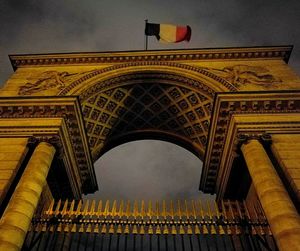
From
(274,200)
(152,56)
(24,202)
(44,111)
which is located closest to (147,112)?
(152,56)

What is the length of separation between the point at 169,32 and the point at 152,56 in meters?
3.33

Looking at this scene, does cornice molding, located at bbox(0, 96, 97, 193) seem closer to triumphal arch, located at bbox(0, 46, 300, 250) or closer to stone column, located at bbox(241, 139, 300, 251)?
triumphal arch, located at bbox(0, 46, 300, 250)

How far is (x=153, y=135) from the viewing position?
61.9 feet

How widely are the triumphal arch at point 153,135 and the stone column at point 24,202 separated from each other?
34 mm

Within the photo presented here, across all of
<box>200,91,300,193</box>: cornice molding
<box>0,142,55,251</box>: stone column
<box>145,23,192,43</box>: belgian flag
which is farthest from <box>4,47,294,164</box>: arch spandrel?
<box>0,142,55,251</box>: stone column

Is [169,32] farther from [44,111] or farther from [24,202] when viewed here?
[24,202]

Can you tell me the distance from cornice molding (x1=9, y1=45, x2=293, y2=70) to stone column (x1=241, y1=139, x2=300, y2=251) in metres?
6.84

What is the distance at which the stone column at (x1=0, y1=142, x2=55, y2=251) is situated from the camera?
27.6ft

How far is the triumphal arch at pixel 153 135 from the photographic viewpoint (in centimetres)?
923

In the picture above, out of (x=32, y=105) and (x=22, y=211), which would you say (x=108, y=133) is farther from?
(x=22, y=211)

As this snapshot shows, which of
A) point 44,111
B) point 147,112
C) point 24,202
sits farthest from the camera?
point 147,112

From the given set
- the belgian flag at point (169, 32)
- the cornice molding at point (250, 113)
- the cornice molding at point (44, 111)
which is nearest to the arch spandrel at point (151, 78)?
the cornice molding at point (44, 111)

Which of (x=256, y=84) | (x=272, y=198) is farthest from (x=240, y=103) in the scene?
(x=272, y=198)

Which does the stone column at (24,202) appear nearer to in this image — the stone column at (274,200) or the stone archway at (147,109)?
the stone archway at (147,109)
